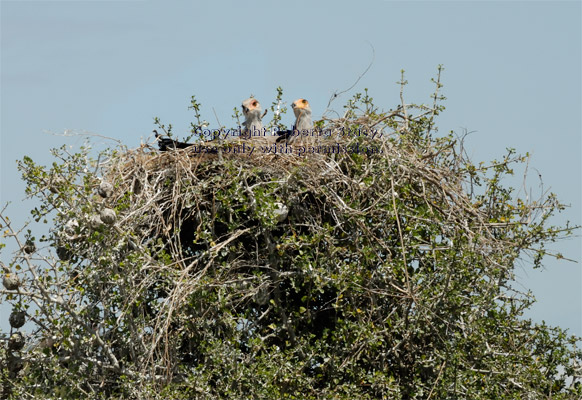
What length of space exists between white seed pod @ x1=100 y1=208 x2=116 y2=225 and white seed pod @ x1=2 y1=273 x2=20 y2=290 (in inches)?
36.1

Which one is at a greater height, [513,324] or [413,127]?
[413,127]

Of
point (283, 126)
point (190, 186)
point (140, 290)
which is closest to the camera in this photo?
point (140, 290)

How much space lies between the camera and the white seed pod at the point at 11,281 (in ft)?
30.7

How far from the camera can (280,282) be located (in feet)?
33.2

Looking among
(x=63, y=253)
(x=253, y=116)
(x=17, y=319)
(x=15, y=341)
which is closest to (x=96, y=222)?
(x=63, y=253)

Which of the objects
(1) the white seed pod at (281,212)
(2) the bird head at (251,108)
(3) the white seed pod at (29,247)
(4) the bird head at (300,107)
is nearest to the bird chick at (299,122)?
(4) the bird head at (300,107)

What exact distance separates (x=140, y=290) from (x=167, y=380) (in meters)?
0.84

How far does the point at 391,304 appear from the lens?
9984 millimetres

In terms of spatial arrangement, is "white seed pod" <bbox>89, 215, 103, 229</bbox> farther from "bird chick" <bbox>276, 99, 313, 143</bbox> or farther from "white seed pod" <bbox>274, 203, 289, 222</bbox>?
"bird chick" <bbox>276, 99, 313, 143</bbox>

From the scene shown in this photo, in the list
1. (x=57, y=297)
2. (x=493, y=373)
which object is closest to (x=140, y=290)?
(x=57, y=297)

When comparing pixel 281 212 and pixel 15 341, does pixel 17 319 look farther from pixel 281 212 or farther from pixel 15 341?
pixel 281 212

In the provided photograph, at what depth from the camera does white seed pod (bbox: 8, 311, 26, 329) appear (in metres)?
9.55

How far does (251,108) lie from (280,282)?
1.94m

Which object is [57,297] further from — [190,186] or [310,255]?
[310,255]
